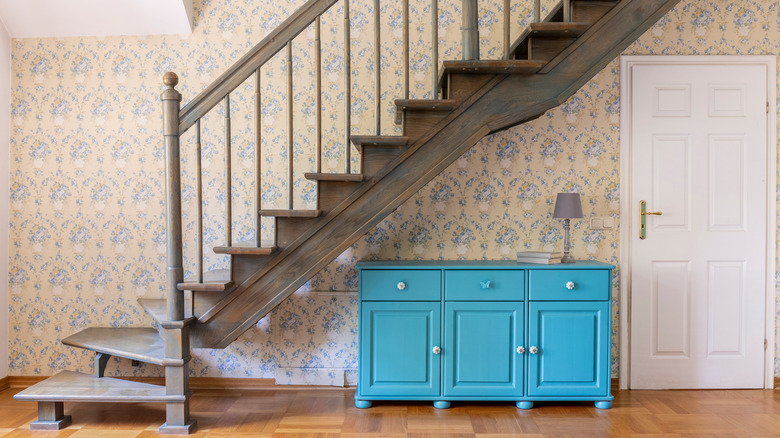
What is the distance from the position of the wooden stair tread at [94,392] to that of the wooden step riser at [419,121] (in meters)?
1.83

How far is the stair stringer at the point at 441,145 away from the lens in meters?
2.67

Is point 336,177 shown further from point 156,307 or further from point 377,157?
point 156,307

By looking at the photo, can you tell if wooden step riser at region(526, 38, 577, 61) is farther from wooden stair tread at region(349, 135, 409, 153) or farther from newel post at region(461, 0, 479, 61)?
wooden stair tread at region(349, 135, 409, 153)

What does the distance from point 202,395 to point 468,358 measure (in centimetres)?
174

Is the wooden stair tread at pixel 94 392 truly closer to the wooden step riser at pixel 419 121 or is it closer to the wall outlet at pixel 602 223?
the wooden step riser at pixel 419 121

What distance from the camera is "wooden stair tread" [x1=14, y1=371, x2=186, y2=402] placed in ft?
8.95

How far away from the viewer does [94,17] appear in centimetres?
339

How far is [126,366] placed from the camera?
349 centimetres

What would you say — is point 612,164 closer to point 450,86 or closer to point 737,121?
point 737,121

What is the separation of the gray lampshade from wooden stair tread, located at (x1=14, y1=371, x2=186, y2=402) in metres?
2.39

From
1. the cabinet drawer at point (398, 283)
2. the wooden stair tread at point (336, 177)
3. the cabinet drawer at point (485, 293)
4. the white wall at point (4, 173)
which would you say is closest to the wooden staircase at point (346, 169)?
the wooden stair tread at point (336, 177)

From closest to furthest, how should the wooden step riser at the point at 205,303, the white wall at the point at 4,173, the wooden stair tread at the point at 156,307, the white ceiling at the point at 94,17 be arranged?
the wooden step riser at the point at 205,303 < the wooden stair tread at the point at 156,307 < the white ceiling at the point at 94,17 < the white wall at the point at 4,173

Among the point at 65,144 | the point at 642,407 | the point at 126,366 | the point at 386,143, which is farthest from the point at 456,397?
the point at 65,144

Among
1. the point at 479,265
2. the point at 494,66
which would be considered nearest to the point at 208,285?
the point at 479,265
